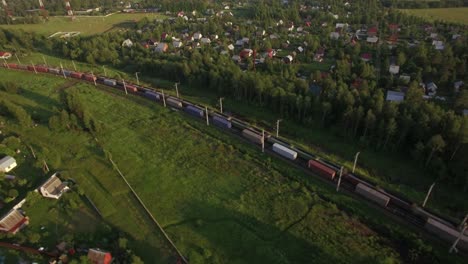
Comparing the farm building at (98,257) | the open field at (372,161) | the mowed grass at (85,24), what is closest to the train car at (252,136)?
the open field at (372,161)

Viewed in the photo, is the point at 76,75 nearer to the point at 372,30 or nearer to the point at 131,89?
the point at 131,89

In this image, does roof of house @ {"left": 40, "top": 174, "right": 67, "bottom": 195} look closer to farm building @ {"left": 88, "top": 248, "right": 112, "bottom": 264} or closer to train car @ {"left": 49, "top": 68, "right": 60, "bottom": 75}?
farm building @ {"left": 88, "top": 248, "right": 112, "bottom": 264}

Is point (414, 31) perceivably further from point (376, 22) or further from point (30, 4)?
point (30, 4)

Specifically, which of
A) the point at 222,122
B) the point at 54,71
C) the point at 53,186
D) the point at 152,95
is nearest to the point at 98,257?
the point at 53,186

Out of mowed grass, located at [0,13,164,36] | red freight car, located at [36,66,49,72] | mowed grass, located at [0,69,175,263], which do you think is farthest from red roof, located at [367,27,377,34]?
red freight car, located at [36,66,49,72]

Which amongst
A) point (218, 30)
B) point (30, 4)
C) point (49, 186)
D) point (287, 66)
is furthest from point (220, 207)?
point (30, 4)

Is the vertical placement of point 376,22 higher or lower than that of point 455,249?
higher

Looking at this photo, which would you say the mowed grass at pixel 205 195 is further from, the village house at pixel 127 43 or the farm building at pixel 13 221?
the village house at pixel 127 43
